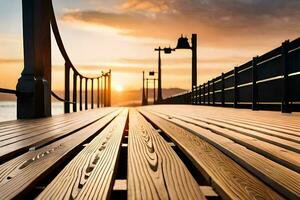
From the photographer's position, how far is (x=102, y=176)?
2340 mm

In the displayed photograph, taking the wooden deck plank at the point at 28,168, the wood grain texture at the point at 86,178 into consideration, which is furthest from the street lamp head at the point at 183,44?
the wood grain texture at the point at 86,178

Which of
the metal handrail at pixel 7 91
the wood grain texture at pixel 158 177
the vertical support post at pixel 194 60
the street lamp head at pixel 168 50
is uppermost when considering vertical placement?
the street lamp head at pixel 168 50

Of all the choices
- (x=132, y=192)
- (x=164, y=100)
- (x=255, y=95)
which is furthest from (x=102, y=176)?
(x=164, y=100)

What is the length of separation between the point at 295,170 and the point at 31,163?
1.49 m

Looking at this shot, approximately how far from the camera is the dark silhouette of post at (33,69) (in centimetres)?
875

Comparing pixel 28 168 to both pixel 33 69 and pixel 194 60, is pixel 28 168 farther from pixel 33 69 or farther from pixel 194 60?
pixel 194 60

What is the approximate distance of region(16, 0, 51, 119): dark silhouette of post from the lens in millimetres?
8750

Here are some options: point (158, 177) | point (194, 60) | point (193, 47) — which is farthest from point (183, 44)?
point (158, 177)

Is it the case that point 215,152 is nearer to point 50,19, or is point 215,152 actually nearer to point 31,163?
point 31,163

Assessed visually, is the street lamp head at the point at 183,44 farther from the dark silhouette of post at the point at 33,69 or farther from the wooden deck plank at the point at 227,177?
Result: the wooden deck plank at the point at 227,177

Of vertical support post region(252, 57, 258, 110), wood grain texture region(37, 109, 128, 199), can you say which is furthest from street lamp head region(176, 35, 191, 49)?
wood grain texture region(37, 109, 128, 199)

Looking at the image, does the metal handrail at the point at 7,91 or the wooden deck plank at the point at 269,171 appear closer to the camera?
the wooden deck plank at the point at 269,171

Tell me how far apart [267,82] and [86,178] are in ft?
33.2

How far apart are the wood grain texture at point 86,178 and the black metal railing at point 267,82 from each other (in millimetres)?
6900
